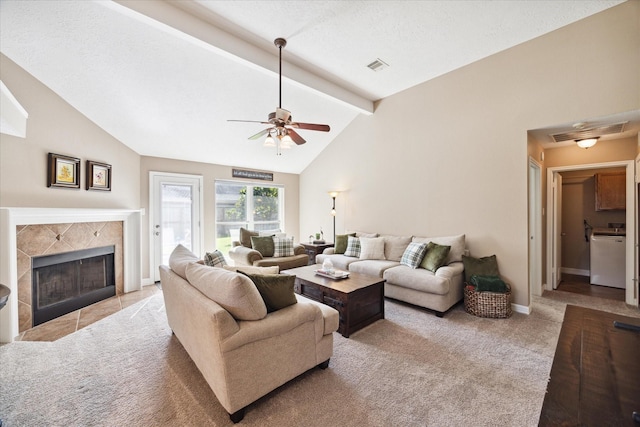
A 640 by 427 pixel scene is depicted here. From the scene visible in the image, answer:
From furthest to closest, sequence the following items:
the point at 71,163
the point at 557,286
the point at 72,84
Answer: the point at 557,286 → the point at 71,163 → the point at 72,84

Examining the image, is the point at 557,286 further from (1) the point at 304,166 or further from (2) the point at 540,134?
(1) the point at 304,166

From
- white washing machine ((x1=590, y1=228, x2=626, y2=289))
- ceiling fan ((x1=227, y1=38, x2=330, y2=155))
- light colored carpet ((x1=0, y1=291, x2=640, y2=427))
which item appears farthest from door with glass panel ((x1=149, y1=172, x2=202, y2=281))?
white washing machine ((x1=590, y1=228, x2=626, y2=289))

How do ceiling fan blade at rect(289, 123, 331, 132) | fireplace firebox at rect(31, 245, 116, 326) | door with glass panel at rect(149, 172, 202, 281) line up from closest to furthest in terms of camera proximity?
ceiling fan blade at rect(289, 123, 331, 132) < fireplace firebox at rect(31, 245, 116, 326) < door with glass panel at rect(149, 172, 202, 281)

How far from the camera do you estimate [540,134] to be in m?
3.59

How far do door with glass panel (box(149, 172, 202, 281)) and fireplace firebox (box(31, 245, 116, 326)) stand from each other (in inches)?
32.4

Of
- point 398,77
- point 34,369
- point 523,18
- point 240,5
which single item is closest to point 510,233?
point 523,18

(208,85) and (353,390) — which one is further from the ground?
(208,85)

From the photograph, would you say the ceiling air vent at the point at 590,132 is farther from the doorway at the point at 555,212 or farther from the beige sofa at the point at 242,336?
the beige sofa at the point at 242,336

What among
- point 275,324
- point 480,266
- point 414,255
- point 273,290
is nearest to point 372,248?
point 414,255

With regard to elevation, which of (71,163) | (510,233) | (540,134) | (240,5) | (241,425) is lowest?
(241,425)

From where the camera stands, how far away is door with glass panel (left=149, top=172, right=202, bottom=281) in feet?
16.2

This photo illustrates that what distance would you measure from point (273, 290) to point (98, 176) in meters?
3.62

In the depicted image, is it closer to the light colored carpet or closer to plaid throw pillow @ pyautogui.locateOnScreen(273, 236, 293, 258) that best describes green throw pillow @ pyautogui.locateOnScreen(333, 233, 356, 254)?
plaid throw pillow @ pyautogui.locateOnScreen(273, 236, 293, 258)

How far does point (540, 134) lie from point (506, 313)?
2.39m
